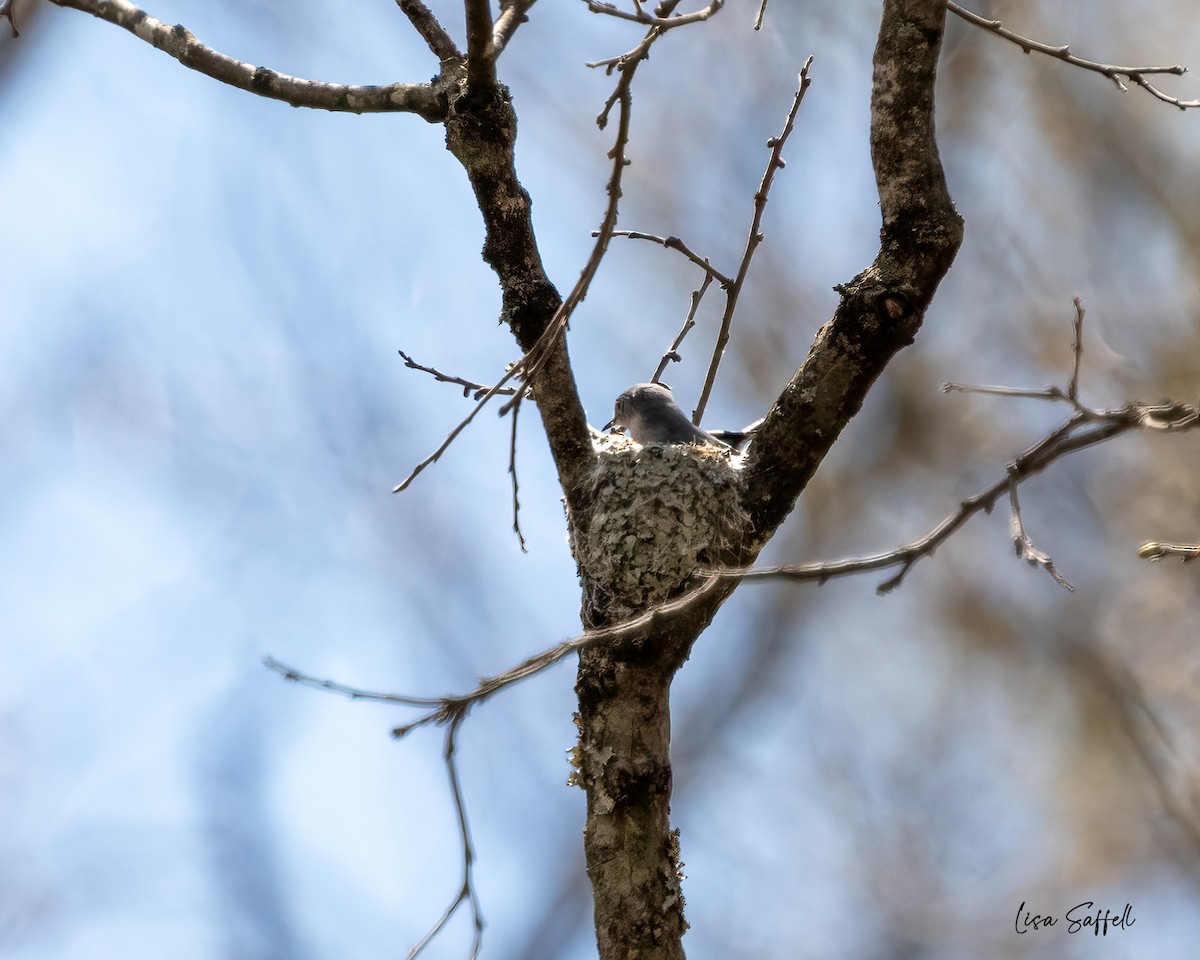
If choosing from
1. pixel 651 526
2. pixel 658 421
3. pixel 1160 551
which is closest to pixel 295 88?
pixel 651 526

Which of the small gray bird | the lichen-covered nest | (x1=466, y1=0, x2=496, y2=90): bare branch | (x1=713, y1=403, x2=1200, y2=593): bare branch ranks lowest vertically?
(x1=713, y1=403, x2=1200, y2=593): bare branch

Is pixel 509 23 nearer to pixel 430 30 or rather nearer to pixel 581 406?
pixel 430 30

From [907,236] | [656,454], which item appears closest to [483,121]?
[907,236]

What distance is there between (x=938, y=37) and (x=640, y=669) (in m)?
1.90

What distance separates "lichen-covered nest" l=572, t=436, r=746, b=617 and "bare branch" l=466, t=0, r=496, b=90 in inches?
49.7

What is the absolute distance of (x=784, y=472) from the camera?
3176 millimetres

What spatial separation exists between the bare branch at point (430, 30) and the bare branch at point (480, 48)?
314 millimetres

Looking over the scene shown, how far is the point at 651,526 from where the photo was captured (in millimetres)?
3631

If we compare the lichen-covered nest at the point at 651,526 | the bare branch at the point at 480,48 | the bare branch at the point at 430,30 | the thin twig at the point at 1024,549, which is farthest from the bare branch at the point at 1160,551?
the bare branch at the point at 430,30

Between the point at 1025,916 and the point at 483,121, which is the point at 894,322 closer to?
the point at 483,121

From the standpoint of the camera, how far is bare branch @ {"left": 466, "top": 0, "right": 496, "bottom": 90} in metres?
2.72

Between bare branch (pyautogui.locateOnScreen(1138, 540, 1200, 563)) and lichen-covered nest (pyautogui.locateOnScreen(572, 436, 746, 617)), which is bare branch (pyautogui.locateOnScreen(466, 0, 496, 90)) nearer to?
lichen-covered nest (pyautogui.locateOnScreen(572, 436, 746, 617))

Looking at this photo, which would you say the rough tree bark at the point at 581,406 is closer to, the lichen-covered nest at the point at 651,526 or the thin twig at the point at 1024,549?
the lichen-covered nest at the point at 651,526

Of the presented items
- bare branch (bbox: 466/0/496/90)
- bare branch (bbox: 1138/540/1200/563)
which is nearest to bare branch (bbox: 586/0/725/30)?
bare branch (bbox: 466/0/496/90)
